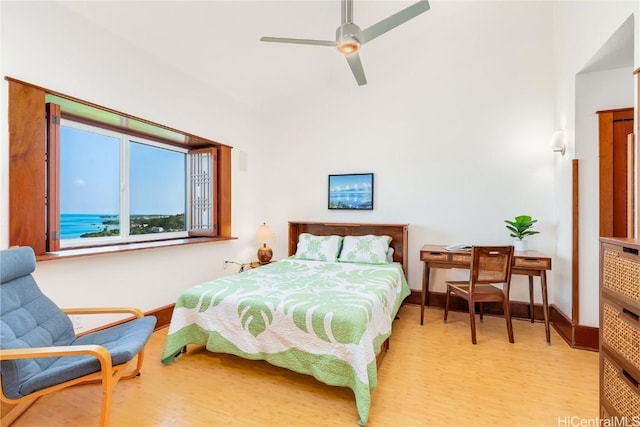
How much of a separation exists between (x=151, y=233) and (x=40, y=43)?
6.53ft

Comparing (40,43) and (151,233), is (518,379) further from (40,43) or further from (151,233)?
(40,43)

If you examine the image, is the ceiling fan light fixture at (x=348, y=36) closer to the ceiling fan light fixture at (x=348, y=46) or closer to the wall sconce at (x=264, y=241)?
the ceiling fan light fixture at (x=348, y=46)

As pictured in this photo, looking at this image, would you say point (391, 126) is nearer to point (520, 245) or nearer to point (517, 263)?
point (520, 245)

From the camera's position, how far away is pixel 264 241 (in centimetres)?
430

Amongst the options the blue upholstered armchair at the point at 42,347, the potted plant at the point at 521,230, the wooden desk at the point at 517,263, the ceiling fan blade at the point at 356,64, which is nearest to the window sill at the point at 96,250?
the blue upholstered armchair at the point at 42,347

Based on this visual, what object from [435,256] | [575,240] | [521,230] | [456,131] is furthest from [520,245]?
[456,131]

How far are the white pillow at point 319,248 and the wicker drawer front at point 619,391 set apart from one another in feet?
8.44

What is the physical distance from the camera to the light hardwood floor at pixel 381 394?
1732mm

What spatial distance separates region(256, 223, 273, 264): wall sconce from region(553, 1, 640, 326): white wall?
345 centimetres

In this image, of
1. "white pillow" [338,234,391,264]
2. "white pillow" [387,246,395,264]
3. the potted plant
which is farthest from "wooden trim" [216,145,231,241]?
the potted plant

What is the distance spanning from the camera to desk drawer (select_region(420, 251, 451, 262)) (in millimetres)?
3206

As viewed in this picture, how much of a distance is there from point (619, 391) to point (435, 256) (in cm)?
193

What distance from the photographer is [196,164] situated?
13.0 feet

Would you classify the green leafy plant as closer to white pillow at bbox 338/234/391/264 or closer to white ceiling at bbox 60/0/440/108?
white pillow at bbox 338/234/391/264
